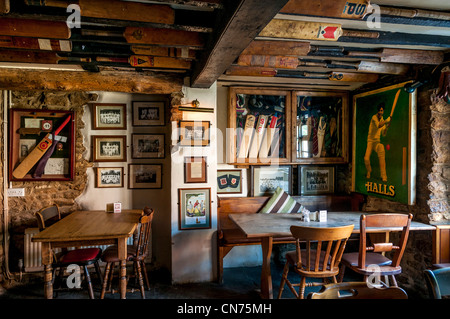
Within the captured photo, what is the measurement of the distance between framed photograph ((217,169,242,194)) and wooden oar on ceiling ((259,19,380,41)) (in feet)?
7.61

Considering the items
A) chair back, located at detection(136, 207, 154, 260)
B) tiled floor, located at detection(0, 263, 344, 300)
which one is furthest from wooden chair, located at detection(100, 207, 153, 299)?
tiled floor, located at detection(0, 263, 344, 300)

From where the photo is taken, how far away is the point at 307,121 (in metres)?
4.46

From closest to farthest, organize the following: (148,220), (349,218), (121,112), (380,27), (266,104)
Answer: (380,27) → (148,220) → (349,218) → (121,112) → (266,104)

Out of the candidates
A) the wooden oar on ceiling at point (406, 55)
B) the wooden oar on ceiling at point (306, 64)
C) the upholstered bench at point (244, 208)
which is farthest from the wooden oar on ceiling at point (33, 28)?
the upholstered bench at point (244, 208)

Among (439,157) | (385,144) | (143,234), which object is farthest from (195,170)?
(439,157)

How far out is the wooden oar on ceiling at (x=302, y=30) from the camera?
89.7 inches

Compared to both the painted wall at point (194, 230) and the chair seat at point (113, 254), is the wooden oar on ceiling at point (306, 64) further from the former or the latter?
the chair seat at point (113, 254)

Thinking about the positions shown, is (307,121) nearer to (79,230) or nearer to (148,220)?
(148,220)

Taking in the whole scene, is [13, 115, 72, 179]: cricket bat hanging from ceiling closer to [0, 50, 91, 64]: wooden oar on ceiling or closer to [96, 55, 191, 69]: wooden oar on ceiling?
[0, 50, 91, 64]: wooden oar on ceiling

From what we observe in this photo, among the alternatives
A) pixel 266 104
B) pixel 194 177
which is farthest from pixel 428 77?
pixel 194 177

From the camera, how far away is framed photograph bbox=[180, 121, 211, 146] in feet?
11.9

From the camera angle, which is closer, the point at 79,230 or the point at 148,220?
the point at 79,230

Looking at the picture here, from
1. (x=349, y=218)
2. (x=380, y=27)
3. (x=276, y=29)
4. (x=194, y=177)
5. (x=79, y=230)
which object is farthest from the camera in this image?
(x=194, y=177)
